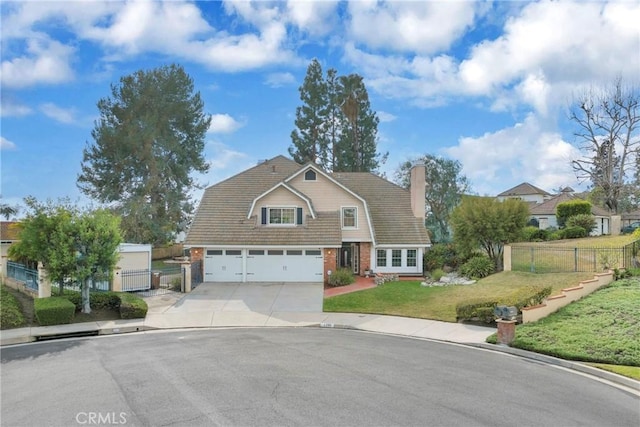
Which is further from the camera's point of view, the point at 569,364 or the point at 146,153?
the point at 146,153

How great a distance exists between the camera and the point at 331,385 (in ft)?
28.1

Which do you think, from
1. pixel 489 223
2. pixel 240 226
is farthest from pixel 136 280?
pixel 489 223

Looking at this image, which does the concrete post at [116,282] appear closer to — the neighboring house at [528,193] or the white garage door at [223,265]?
the white garage door at [223,265]

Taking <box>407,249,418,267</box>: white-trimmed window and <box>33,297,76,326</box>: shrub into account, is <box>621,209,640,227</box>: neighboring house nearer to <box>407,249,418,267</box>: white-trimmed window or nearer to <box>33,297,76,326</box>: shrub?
<box>407,249,418,267</box>: white-trimmed window

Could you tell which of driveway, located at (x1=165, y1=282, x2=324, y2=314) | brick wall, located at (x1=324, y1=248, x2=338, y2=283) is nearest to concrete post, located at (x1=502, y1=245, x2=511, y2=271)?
brick wall, located at (x1=324, y1=248, x2=338, y2=283)

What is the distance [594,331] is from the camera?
12375 millimetres

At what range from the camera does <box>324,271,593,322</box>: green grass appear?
17375 mm

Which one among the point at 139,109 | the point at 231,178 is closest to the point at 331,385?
the point at 231,178

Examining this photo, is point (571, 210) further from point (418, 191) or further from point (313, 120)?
point (313, 120)

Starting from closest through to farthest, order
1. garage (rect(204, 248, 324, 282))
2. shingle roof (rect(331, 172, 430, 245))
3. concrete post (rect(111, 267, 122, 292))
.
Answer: concrete post (rect(111, 267, 122, 292)) → garage (rect(204, 248, 324, 282)) → shingle roof (rect(331, 172, 430, 245))

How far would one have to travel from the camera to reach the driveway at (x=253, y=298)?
18484 millimetres

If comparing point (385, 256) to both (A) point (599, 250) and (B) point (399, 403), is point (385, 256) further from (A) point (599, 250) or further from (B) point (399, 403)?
(B) point (399, 403)

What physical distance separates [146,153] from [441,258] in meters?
30.0

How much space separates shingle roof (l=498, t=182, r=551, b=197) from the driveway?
54.2m
